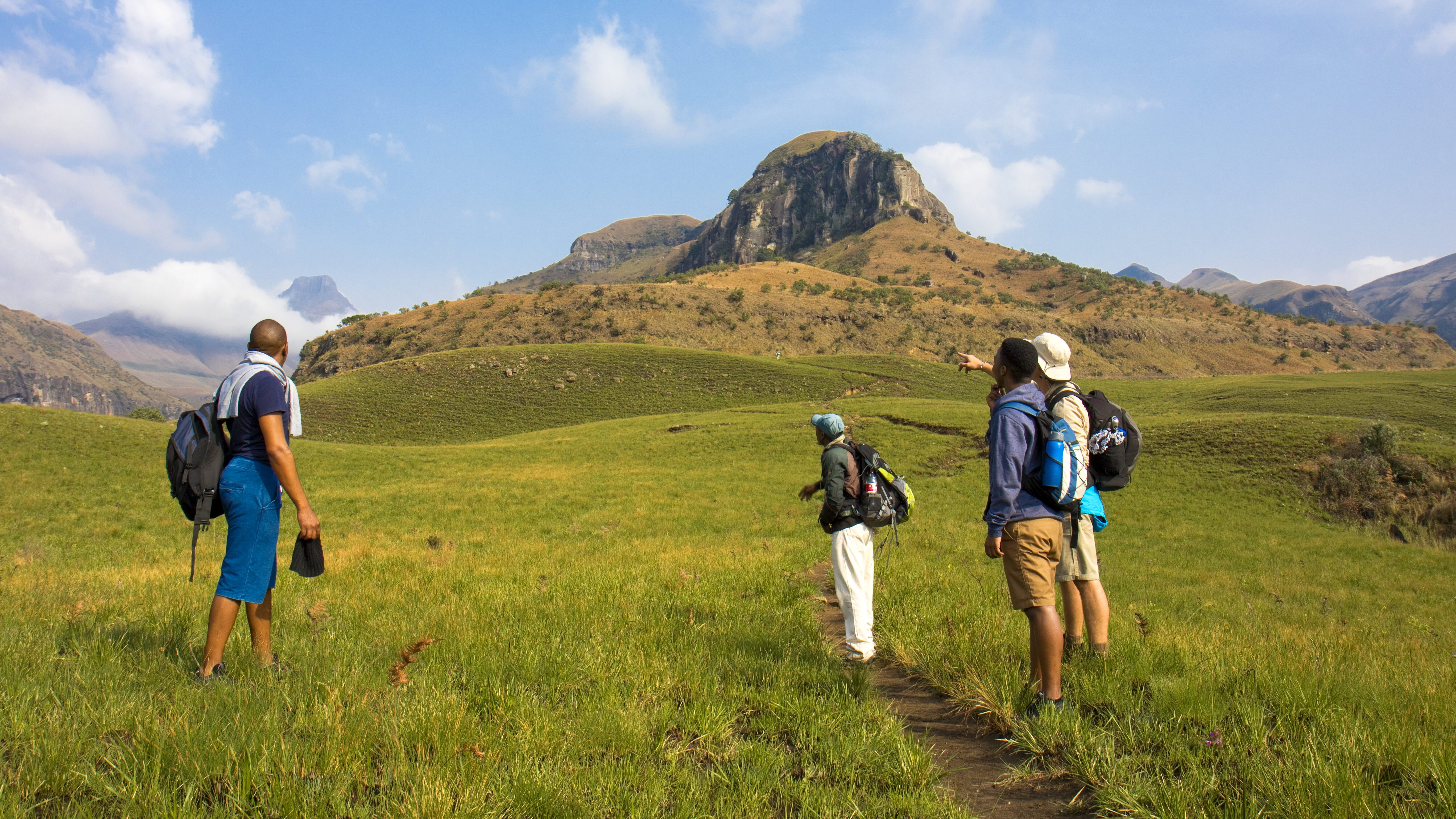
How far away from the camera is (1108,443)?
487cm

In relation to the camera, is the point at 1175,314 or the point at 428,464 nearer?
the point at 428,464

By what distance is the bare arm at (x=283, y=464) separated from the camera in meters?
4.25

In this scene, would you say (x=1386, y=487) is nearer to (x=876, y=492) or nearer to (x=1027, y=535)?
(x=876, y=492)

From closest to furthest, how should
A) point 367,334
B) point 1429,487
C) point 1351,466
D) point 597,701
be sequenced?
point 597,701
point 1429,487
point 1351,466
point 367,334

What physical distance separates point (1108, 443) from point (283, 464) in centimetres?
571

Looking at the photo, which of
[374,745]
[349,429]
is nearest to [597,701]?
[374,745]

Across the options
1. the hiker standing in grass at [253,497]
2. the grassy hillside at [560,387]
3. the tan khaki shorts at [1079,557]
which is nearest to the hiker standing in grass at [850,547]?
the tan khaki shorts at [1079,557]

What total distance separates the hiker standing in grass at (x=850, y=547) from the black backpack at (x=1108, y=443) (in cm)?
178

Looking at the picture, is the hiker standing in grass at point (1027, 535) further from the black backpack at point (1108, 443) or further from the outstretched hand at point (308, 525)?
the outstretched hand at point (308, 525)

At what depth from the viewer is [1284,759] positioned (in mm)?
3146

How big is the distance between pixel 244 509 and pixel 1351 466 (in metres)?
31.7

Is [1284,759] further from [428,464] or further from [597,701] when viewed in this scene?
[428,464]

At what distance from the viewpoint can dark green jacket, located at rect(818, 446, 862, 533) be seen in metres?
5.77

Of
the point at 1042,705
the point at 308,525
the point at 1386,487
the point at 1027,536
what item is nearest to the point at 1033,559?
the point at 1027,536
